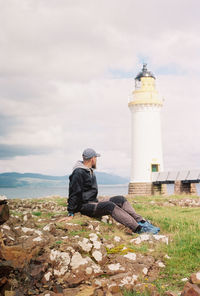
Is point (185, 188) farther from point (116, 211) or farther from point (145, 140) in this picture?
point (116, 211)

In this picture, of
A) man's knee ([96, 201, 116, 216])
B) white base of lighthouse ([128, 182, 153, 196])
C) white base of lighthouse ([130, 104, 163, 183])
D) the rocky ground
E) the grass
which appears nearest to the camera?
the rocky ground

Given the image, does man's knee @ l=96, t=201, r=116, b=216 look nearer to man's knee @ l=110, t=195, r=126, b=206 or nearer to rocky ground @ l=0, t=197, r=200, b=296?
man's knee @ l=110, t=195, r=126, b=206

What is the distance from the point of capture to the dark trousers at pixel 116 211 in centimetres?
809

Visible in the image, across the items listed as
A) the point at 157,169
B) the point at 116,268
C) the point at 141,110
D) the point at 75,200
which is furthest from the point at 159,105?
the point at 116,268

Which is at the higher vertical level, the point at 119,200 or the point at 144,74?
the point at 144,74

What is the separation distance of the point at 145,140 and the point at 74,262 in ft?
91.0

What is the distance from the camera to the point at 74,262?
597 cm

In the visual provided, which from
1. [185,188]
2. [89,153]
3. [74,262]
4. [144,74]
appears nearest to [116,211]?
[89,153]

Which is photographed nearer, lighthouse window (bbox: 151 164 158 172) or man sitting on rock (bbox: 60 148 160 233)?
man sitting on rock (bbox: 60 148 160 233)

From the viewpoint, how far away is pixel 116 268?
6.07m

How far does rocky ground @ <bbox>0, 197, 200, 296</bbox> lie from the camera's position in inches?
210

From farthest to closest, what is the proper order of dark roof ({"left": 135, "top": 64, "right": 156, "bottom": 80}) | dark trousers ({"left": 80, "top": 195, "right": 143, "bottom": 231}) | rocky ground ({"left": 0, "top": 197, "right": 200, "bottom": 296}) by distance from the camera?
dark roof ({"left": 135, "top": 64, "right": 156, "bottom": 80}) → dark trousers ({"left": 80, "top": 195, "right": 143, "bottom": 231}) → rocky ground ({"left": 0, "top": 197, "right": 200, "bottom": 296})

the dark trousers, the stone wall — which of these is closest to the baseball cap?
the dark trousers

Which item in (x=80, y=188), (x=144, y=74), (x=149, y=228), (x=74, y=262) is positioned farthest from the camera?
(x=144, y=74)
